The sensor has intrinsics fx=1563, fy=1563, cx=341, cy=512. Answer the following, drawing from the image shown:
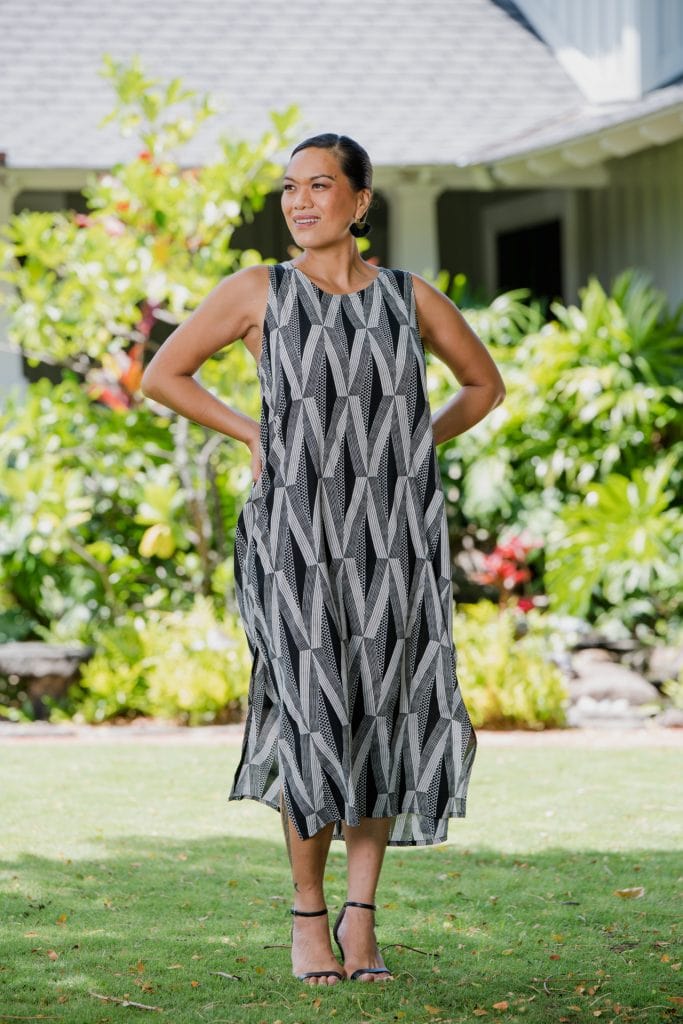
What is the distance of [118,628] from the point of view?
352 inches

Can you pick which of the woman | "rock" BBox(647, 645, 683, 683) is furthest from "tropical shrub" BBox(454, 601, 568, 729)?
the woman

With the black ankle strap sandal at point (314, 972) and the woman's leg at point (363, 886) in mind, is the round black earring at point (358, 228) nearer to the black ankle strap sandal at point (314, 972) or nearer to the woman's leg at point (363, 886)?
the woman's leg at point (363, 886)

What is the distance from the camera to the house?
37.1ft

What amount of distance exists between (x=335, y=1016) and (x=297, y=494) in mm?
1111

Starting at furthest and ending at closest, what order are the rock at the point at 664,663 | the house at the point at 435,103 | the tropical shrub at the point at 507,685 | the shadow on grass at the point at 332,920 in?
the house at the point at 435,103
the rock at the point at 664,663
the tropical shrub at the point at 507,685
the shadow on grass at the point at 332,920

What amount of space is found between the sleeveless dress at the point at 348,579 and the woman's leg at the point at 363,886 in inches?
2.4

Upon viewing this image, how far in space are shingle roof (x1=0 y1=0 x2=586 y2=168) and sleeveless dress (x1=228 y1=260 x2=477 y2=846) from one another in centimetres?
798

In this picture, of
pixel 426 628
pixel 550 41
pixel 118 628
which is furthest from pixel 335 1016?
pixel 550 41

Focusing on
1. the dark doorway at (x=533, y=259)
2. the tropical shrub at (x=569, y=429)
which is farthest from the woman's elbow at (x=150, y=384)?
the dark doorway at (x=533, y=259)

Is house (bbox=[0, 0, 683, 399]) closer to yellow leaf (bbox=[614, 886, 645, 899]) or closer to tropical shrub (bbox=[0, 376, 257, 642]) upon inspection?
tropical shrub (bbox=[0, 376, 257, 642])

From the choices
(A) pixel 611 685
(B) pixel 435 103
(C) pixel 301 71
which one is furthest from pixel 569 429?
(C) pixel 301 71

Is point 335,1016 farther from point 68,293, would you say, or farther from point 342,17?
point 342,17

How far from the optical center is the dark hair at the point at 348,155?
11.7ft

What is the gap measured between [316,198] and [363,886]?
5.13 ft
